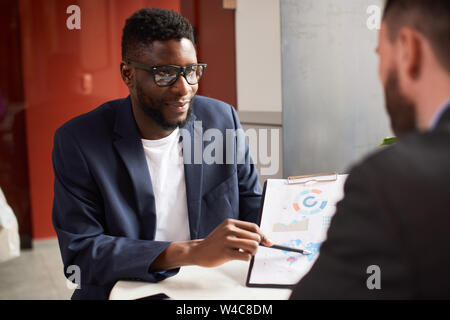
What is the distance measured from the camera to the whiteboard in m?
2.65

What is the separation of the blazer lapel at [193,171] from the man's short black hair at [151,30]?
29cm

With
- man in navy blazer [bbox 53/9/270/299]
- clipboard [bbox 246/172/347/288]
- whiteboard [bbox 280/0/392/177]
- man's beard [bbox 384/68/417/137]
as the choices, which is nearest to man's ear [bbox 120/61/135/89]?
man in navy blazer [bbox 53/9/270/299]

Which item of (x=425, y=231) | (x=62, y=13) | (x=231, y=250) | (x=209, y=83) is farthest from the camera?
(x=62, y=13)

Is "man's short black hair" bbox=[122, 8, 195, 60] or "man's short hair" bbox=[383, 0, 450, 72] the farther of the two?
"man's short black hair" bbox=[122, 8, 195, 60]

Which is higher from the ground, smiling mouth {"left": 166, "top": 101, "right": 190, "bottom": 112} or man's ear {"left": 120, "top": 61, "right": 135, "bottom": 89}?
man's ear {"left": 120, "top": 61, "right": 135, "bottom": 89}

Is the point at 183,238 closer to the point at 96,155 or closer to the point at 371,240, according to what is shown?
the point at 96,155

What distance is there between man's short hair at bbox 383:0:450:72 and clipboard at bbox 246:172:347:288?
2.00 feet

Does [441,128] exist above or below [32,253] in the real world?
above

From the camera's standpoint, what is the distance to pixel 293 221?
44.9 inches

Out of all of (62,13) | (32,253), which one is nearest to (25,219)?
(32,253)

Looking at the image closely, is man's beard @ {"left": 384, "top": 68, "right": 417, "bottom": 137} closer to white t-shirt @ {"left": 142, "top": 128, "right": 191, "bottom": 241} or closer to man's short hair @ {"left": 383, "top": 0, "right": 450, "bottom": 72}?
man's short hair @ {"left": 383, "top": 0, "right": 450, "bottom": 72}

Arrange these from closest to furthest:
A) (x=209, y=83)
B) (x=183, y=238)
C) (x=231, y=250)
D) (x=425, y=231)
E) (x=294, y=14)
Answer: (x=425, y=231)
(x=231, y=250)
(x=183, y=238)
(x=294, y=14)
(x=209, y=83)

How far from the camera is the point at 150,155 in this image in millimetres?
1405

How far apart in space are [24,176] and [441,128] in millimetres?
3616
